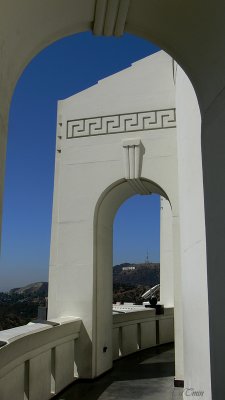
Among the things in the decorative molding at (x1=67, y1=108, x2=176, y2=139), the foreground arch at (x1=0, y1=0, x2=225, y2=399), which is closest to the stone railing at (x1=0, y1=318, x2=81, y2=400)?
the foreground arch at (x1=0, y1=0, x2=225, y2=399)

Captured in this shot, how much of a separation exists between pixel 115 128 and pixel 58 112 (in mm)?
1359

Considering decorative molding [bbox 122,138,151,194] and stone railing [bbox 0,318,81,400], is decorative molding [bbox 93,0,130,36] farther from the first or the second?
decorative molding [bbox 122,138,151,194]

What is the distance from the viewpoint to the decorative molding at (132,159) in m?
7.72

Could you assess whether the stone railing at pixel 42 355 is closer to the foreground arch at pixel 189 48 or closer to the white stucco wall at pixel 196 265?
the white stucco wall at pixel 196 265

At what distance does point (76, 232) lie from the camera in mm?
7848

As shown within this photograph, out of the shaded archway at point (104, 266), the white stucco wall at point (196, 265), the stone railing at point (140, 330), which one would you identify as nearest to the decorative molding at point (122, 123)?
the shaded archway at point (104, 266)

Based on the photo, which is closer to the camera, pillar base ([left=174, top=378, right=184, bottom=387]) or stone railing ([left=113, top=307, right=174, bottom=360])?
pillar base ([left=174, top=378, right=184, bottom=387])

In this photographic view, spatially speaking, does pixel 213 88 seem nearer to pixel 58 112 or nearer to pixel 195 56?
pixel 195 56

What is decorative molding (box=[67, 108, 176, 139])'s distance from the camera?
7.78 m

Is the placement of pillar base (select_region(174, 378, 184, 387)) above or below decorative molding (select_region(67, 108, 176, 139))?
below

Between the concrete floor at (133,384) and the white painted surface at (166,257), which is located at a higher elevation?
the white painted surface at (166,257)

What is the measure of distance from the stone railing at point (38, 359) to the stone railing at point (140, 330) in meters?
2.04

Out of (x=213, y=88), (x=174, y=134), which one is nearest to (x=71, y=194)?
(x=174, y=134)

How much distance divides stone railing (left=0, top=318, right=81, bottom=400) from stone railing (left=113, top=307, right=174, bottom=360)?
80.5 inches
